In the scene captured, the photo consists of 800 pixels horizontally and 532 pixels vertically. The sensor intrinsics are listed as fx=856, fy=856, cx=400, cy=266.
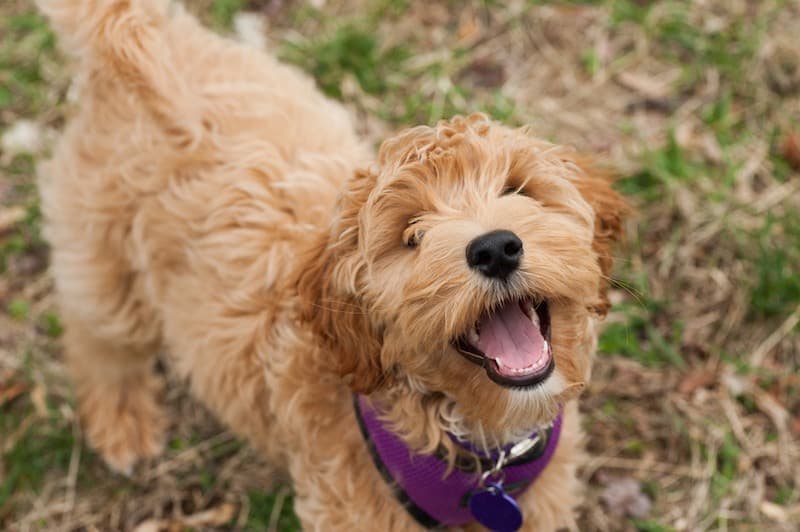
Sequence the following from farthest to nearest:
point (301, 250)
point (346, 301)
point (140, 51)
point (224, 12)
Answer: point (224, 12) → point (140, 51) → point (301, 250) → point (346, 301)

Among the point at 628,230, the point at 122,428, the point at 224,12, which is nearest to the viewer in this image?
the point at 122,428

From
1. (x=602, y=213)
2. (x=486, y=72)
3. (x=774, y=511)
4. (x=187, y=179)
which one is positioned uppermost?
(x=602, y=213)

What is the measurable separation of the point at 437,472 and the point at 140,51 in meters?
1.85

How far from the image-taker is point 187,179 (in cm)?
320

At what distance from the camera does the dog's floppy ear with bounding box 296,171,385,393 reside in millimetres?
2527

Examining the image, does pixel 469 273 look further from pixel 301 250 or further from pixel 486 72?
pixel 486 72

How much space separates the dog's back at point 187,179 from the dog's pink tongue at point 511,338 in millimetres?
926

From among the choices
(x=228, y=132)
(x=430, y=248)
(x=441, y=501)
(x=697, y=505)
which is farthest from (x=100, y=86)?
(x=697, y=505)

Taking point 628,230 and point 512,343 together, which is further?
point 628,230

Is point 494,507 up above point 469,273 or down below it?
below

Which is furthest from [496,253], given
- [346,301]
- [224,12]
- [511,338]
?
[224,12]

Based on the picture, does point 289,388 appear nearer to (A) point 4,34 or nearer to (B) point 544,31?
(B) point 544,31

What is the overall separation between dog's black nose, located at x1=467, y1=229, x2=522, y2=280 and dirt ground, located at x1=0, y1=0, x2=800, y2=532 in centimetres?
104

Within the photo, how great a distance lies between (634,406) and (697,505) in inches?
20.7
